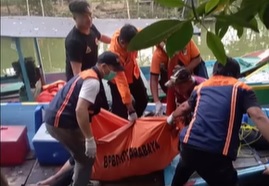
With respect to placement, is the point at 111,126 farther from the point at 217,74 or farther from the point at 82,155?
the point at 217,74

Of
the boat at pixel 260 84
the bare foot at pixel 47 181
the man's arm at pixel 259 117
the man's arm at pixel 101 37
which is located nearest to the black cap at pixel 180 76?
the man's arm at pixel 259 117

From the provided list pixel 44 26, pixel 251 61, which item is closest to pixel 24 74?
pixel 44 26

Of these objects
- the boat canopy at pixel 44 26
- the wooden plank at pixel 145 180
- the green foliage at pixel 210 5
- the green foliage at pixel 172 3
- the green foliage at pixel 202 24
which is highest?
the green foliage at pixel 172 3

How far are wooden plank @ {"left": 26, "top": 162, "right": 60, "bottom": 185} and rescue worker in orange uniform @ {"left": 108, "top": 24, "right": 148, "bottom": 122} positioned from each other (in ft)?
1.23

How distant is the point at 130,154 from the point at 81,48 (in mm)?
466

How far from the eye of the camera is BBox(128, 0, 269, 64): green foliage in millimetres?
352

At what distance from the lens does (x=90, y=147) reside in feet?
4.95

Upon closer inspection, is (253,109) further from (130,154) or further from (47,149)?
(47,149)

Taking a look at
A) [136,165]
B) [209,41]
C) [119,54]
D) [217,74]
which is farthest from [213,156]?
[209,41]

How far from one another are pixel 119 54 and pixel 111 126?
0.30 meters

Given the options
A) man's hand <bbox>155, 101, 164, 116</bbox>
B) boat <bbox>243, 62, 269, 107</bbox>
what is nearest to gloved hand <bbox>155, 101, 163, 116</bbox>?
man's hand <bbox>155, 101, 164, 116</bbox>

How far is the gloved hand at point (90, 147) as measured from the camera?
4.91 feet

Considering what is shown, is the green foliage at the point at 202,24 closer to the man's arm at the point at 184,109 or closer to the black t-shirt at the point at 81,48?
the man's arm at the point at 184,109

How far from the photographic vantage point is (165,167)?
177 centimetres
